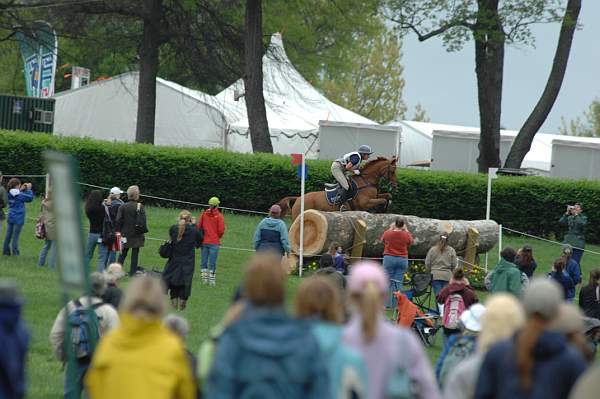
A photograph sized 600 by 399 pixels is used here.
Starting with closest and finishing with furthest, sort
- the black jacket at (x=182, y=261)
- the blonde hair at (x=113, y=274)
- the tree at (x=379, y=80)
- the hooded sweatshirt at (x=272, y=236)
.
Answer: the blonde hair at (x=113, y=274)
the black jacket at (x=182, y=261)
the hooded sweatshirt at (x=272, y=236)
the tree at (x=379, y=80)

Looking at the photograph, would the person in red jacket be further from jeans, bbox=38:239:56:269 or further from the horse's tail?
the horse's tail

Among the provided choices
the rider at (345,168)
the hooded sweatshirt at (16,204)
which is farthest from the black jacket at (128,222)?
the rider at (345,168)

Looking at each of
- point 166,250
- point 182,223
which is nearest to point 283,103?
point 182,223

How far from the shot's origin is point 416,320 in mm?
17297

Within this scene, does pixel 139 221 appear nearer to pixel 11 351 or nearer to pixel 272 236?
pixel 272 236

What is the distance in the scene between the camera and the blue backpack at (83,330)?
9688 mm

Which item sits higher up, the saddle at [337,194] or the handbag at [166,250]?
the saddle at [337,194]

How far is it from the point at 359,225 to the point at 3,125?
50.0 ft

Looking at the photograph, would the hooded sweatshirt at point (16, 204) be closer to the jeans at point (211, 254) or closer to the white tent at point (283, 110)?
the jeans at point (211, 254)

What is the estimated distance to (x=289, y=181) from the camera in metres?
33.6

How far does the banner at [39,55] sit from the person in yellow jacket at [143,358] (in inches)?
1042

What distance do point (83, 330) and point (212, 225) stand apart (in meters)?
11.9

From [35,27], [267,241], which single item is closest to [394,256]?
[267,241]

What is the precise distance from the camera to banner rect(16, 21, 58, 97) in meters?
32.7
